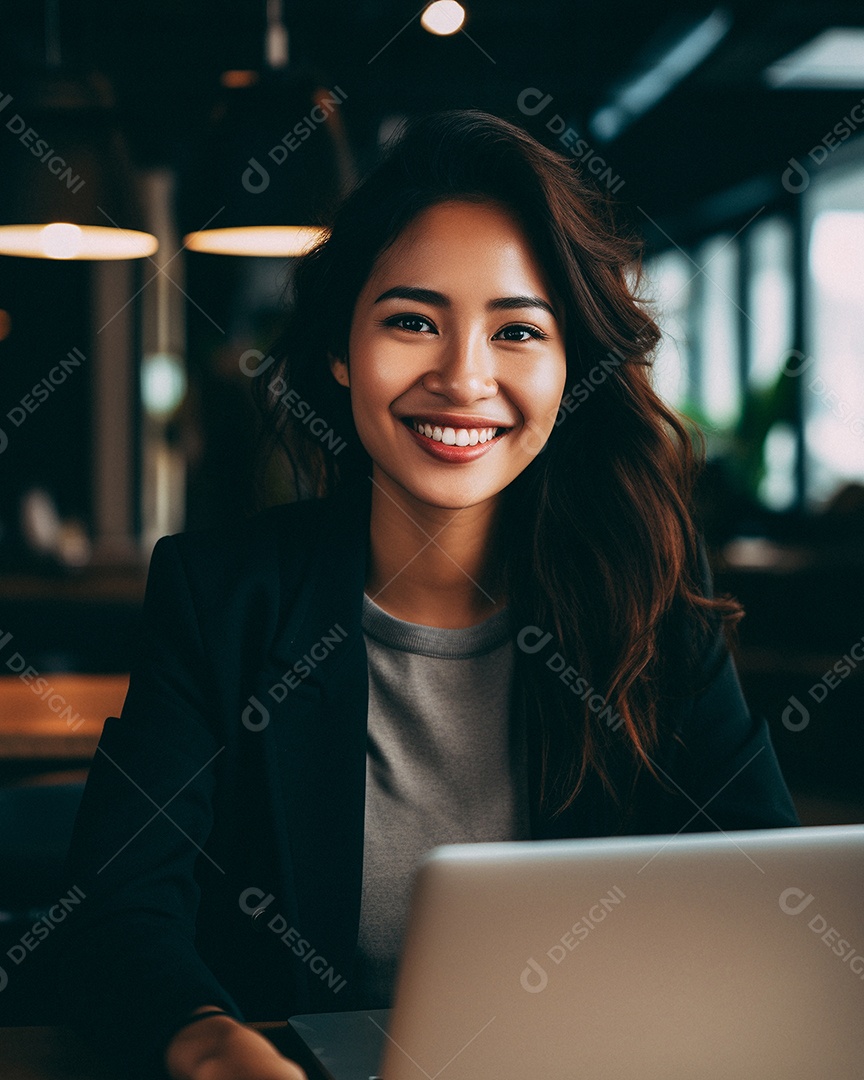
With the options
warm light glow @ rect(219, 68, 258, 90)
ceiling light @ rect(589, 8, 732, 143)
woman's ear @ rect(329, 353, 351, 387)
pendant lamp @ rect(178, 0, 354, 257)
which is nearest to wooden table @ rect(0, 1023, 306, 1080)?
woman's ear @ rect(329, 353, 351, 387)

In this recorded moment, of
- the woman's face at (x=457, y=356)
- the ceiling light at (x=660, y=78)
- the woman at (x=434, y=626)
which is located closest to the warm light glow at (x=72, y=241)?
the woman at (x=434, y=626)

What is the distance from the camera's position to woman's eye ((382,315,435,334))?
55.0 inches

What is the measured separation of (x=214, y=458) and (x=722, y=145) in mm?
3770

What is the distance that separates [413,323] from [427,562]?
33 cm

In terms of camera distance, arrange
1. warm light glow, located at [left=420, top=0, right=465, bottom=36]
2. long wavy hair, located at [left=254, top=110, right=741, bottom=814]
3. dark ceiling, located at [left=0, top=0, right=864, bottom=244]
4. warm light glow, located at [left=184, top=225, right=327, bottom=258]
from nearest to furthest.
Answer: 1. long wavy hair, located at [left=254, top=110, right=741, bottom=814]
2. warm light glow, located at [left=184, top=225, right=327, bottom=258]
3. warm light glow, located at [left=420, top=0, right=465, bottom=36]
4. dark ceiling, located at [left=0, top=0, right=864, bottom=244]

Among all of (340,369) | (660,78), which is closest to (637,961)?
(340,369)

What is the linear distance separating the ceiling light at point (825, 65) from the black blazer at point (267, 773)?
17.3 ft

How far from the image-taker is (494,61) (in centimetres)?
572

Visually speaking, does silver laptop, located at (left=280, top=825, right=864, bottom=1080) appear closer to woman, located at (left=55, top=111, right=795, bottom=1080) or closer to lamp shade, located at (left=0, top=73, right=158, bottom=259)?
woman, located at (left=55, top=111, right=795, bottom=1080)

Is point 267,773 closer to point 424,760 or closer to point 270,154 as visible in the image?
point 424,760

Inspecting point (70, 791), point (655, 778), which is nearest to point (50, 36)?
point (70, 791)

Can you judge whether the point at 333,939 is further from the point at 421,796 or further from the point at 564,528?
the point at 564,528

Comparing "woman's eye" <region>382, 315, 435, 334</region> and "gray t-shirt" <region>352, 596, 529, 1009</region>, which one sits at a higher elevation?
"woman's eye" <region>382, 315, 435, 334</region>

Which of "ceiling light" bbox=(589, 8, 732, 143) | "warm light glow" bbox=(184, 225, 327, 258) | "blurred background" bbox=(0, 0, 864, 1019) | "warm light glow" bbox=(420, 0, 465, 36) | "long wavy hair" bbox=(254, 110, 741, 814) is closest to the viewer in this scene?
"long wavy hair" bbox=(254, 110, 741, 814)
